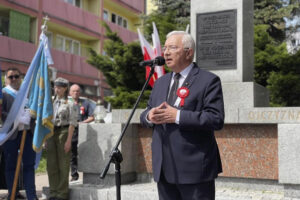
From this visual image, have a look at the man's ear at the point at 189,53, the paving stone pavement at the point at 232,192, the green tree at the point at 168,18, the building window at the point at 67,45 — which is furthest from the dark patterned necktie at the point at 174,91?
the building window at the point at 67,45

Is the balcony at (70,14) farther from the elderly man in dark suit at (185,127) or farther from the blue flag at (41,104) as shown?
the elderly man in dark suit at (185,127)

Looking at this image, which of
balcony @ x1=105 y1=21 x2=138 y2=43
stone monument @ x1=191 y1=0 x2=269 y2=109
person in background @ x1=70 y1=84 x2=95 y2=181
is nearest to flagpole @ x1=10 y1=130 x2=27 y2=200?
person in background @ x1=70 y1=84 x2=95 y2=181

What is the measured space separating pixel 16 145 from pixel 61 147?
64 cm

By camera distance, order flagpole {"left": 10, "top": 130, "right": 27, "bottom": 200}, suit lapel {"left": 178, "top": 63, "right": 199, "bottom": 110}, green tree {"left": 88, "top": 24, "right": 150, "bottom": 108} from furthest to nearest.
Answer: green tree {"left": 88, "top": 24, "right": 150, "bottom": 108} < flagpole {"left": 10, "top": 130, "right": 27, "bottom": 200} < suit lapel {"left": 178, "top": 63, "right": 199, "bottom": 110}

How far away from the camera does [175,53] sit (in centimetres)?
305

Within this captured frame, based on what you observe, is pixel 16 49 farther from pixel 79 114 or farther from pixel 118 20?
pixel 79 114

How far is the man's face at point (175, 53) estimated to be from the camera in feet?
10.00

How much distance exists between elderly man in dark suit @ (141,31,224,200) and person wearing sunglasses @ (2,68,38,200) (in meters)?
3.29

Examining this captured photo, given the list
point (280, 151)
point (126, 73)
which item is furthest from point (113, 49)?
point (280, 151)

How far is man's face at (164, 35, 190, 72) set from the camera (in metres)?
3.05

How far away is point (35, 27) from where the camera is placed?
2225 cm

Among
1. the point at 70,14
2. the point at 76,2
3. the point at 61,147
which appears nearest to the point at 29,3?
the point at 70,14

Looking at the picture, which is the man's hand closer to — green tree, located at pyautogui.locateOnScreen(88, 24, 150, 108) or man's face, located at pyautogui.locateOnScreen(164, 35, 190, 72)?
man's face, located at pyautogui.locateOnScreen(164, 35, 190, 72)

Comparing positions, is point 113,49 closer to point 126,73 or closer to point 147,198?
point 126,73
